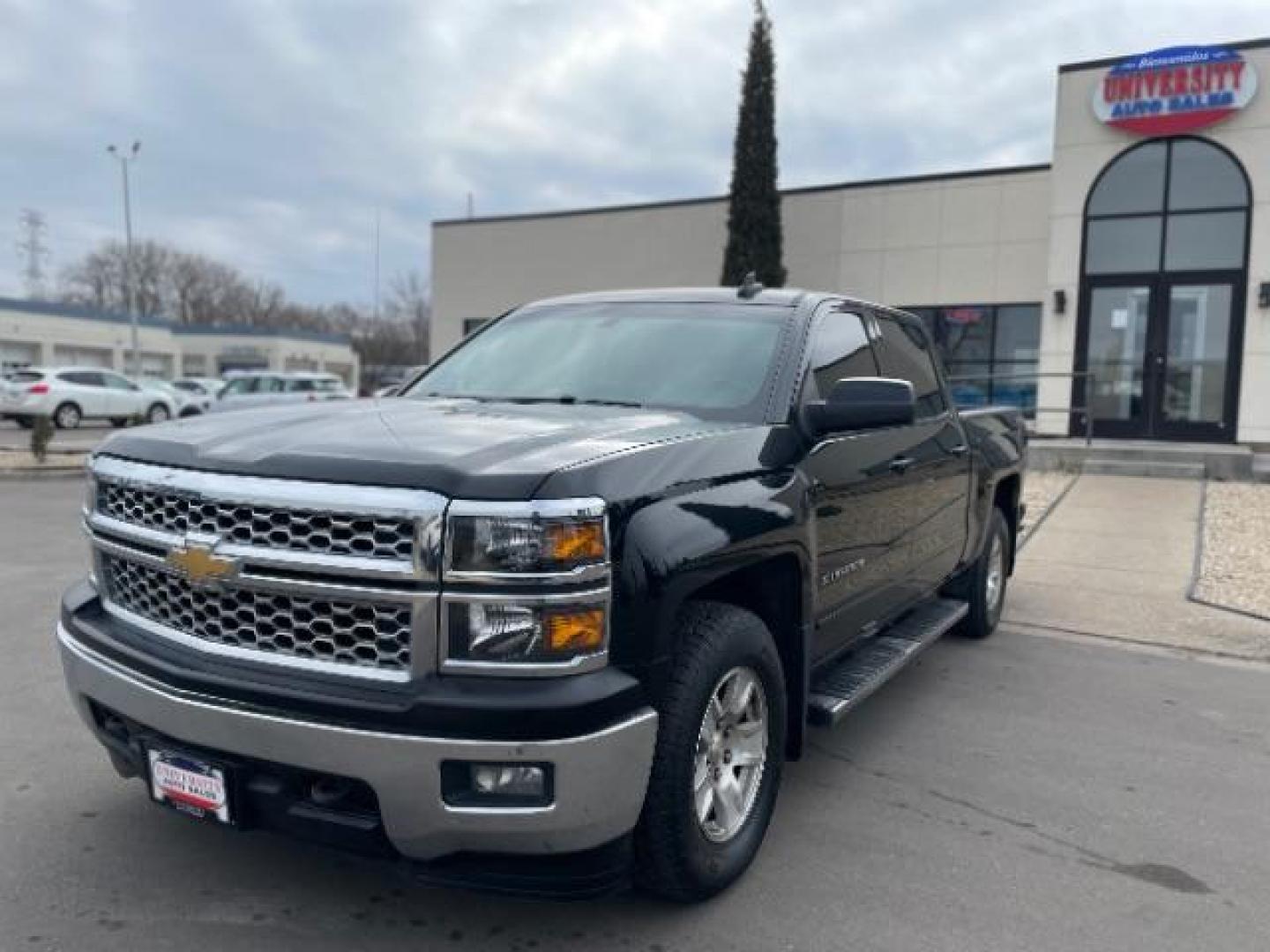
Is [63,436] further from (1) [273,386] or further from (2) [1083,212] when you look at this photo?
(2) [1083,212]

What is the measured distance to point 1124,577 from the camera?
8430 millimetres

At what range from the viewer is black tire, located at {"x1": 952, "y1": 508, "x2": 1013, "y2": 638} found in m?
6.19

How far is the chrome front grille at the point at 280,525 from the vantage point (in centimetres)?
254

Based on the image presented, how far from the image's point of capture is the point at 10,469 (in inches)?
576

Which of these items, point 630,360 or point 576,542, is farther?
point 630,360

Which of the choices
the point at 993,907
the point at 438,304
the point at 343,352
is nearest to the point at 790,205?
the point at 438,304

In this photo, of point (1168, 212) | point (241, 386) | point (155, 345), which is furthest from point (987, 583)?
point (155, 345)

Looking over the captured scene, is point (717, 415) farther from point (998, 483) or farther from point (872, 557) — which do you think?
point (998, 483)

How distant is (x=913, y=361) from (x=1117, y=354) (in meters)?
13.6

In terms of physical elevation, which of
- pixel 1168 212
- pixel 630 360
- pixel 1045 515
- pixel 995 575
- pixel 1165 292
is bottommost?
pixel 1045 515

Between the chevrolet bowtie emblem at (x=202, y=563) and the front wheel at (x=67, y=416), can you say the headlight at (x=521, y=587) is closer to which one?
the chevrolet bowtie emblem at (x=202, y=563)

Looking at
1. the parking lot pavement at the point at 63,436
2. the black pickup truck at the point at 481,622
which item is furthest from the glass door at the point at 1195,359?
the parking lot pavement at the point at 63,436

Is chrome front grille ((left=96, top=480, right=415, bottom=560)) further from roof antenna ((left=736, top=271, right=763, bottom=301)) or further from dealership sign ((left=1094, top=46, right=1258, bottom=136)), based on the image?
dealership sign ((left=1094, top=46, right=1258, bottom=136))

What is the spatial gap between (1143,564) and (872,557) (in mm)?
5780
